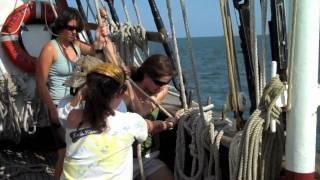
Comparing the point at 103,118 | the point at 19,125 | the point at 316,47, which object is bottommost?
the point at 19,125

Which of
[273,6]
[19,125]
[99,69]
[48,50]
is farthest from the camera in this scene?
[19,125]

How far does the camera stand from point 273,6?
200cm

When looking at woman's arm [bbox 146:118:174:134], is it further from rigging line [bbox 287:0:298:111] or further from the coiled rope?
the coiled rope

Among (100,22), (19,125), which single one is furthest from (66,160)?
(19,125)

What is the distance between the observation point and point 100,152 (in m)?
1.77

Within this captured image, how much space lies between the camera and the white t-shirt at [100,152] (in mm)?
1769

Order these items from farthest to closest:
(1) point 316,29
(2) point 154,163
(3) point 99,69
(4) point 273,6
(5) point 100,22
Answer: (5) point 100,22
(2) point 154,163
(4) point 273,6
(3) point 99,69
(1) point 316,29

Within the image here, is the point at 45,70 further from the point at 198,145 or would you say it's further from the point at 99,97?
the point at 99,97

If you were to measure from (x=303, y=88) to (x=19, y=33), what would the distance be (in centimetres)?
237

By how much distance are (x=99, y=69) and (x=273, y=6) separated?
738mm

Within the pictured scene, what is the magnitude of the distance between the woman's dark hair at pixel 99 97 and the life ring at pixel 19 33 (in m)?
1.86

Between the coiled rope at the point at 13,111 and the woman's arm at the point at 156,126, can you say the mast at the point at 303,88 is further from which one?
the coiled rope at the point at 13,111

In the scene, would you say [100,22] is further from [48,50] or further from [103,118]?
[103,118]

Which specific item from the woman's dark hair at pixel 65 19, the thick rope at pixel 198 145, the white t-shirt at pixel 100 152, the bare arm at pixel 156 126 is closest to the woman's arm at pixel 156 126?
the bare arm at pixel 156 126
